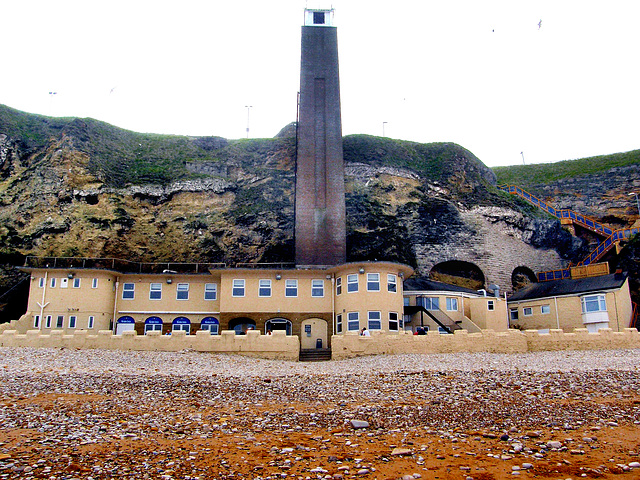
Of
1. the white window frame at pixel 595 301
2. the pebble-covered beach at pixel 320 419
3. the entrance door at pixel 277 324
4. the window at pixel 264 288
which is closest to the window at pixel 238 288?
the window at pixel 264 288

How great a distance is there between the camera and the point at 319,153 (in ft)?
159

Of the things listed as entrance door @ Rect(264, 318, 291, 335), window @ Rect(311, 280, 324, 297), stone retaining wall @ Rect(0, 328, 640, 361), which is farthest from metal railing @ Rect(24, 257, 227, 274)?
stone retaining wall @ Rect(0, 328, 640, 361)

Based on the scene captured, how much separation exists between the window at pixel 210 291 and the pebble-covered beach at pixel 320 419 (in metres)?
13.6

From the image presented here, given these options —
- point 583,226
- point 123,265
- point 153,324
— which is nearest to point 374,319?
point 153,324

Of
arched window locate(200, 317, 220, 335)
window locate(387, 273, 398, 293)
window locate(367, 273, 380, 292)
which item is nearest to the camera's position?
window locate(367, 273, 380, 292)

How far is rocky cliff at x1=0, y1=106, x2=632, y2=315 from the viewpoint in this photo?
171 feet

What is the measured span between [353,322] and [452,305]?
9.89 m

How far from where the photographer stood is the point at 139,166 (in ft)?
198

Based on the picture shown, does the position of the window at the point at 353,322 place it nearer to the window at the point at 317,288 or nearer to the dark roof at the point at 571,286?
the window at the point at 317,288

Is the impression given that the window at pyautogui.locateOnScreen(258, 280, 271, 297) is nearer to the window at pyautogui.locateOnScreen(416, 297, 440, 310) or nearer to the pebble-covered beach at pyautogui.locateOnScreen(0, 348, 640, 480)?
the window at pyautogui.locateOnScreen(416, 297, 440, 310)

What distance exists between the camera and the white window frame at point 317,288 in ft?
124

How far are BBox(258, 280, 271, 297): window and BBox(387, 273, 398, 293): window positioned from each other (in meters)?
7.84

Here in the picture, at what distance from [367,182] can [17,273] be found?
33264 mm

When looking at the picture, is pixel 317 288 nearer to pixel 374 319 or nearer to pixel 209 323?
pixel 374 319
